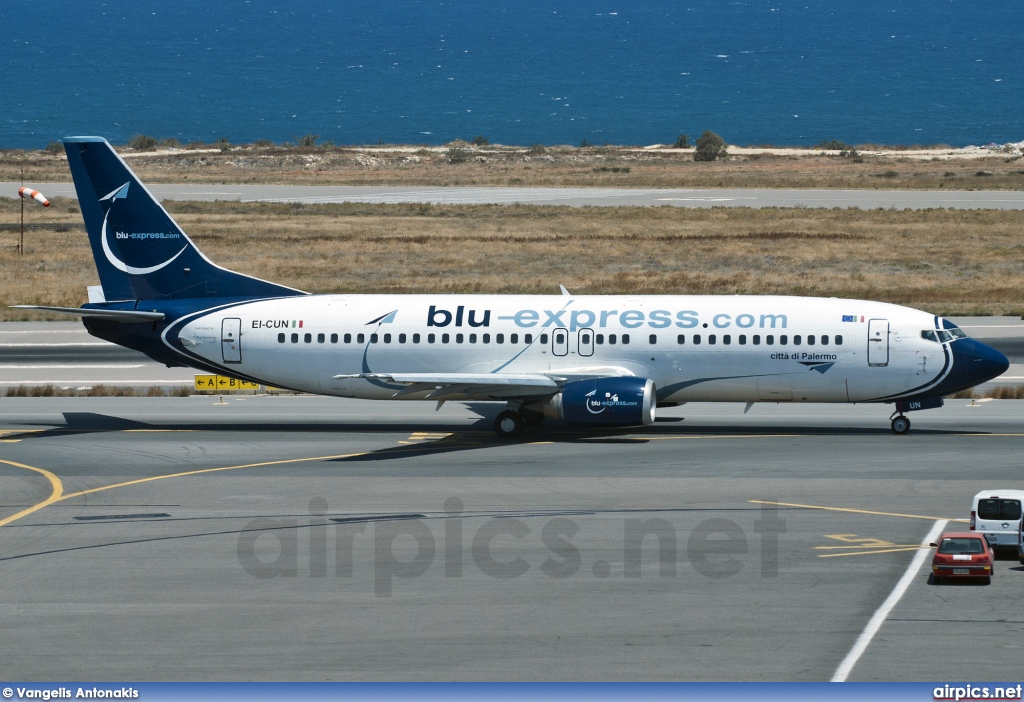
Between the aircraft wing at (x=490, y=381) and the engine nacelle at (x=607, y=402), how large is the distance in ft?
2.05

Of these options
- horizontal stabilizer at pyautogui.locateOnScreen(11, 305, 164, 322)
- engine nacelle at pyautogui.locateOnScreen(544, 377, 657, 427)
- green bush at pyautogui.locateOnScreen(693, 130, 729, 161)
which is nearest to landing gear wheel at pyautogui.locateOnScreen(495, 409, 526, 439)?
engine nacelle at pyautogui.locateOnScreen(544, 377, 657, 427)

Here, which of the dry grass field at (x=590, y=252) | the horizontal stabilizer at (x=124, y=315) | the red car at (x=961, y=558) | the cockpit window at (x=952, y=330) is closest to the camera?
the red car at (x=961, y=558)

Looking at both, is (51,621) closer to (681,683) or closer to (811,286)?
(681,683)

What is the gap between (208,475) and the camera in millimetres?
37219

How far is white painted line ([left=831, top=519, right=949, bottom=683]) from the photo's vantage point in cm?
2143

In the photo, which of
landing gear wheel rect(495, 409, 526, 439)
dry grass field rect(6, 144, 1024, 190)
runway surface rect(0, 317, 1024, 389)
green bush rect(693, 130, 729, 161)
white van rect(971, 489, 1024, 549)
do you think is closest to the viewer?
white van rect(971, 489, 1024, 549)

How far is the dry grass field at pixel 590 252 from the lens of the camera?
3009 inches

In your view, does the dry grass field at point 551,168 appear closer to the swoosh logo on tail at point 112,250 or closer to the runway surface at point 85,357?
the runway surface at point 85,357

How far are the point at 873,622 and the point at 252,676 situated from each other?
35.9ft

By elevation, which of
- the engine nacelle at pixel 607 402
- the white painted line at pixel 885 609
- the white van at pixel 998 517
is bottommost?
the white painted line at pixel 885 609

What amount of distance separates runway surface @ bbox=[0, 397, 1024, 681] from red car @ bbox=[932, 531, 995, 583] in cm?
30

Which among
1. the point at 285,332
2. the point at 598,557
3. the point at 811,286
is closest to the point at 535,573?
the point at 598,557

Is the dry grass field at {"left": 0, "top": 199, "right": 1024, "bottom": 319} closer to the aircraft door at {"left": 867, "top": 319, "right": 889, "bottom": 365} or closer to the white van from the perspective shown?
the aircraft door at {"left": 867, "top": 319, "right": 889, "bottom": 365}

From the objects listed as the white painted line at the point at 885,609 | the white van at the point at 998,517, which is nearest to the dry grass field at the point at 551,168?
the white painted line at the point at 885,609
